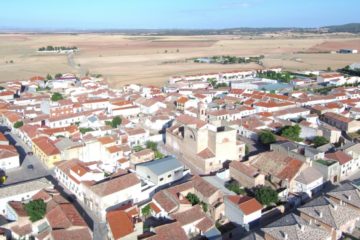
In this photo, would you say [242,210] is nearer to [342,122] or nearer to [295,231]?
[295,231]

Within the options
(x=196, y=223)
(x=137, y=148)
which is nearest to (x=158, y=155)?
(x=137, y=148)

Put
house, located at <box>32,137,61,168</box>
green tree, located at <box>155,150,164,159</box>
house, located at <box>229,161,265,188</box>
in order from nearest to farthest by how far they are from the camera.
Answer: house, located at <box>229,161,265,188</box>, house, located at <box>32,137,61,168</box>, green tree, located at <box>155,150,164,159</box>

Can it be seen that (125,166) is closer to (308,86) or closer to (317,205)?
(317,205)

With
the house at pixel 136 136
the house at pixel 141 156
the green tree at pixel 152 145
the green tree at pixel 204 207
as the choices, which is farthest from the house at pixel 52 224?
the house at pixel 136 136

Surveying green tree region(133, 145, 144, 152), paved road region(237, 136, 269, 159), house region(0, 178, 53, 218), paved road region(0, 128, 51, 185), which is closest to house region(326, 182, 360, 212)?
paved road region(237, 136, 269, 159)

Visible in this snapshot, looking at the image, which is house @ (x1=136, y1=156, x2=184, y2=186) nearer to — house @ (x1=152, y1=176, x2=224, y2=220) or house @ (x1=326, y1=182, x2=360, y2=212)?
house @ (x1=152, y1=176, x2=224, y2=220)
